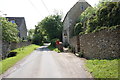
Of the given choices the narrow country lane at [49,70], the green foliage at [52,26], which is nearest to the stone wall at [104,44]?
the narrow country lane at [49,70]

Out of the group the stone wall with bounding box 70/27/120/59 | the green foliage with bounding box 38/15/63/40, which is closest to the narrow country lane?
the stone wall with bounding box 70/27/120/59

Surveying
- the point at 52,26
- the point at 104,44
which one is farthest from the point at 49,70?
the point at 52,26

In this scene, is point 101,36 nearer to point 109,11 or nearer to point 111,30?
point 111,30

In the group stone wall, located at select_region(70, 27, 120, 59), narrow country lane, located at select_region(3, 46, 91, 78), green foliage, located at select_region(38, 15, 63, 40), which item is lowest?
narrow country lane, located at select_region(3, 46, 91, 78)

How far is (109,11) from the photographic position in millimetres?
11648

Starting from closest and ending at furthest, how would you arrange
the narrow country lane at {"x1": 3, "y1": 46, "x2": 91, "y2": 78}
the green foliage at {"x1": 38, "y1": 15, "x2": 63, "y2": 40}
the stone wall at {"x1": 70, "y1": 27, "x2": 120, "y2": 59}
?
the narrow country lane at {"x1": 3, "y1": 46, "x2": 91, "y2": 78} < the stone wall at {"x1": 70, "y1": 27, "x2": 120, "y2": 59} < the green foliage at {"x1": 38, "y1": 15, "x2": 63, "y2": 40}

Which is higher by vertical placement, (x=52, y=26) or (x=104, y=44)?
(x=52, y=26)

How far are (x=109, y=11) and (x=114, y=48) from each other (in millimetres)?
5016

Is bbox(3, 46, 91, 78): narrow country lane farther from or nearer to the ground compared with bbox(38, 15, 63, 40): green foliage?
nearer to the ground

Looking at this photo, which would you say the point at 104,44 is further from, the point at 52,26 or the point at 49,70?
the point at 52,26

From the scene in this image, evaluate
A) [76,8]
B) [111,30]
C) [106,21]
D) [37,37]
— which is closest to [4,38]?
[106,21]

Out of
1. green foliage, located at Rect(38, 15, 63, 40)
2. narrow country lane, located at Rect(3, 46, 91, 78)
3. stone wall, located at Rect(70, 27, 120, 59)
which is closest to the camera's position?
narrow country lane, located at Rect(3, 46, 91, 78)

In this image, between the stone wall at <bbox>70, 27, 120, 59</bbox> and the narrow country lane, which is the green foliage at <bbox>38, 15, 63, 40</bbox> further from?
the narrow country lane

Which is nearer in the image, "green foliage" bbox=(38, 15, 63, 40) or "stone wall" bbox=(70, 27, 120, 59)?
"stone wall" bbox=(70, 27, 120, 59)
